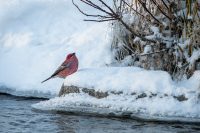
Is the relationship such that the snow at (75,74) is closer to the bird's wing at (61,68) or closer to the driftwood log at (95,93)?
the driftwood log at (95,93)

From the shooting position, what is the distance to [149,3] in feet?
28.3

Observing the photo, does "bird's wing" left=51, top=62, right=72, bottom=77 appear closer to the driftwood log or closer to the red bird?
the red bird

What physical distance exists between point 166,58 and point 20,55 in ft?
9.78

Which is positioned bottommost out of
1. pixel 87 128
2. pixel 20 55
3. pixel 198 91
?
pixel 87 128

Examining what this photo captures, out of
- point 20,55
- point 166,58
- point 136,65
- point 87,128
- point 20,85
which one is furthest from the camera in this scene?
point 20,55

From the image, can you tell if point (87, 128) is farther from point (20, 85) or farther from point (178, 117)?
point (20, 85)

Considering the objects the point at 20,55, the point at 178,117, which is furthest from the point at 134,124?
the point at 20,55

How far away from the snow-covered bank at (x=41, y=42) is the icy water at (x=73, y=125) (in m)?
1.40

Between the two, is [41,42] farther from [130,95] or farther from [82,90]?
[130,95]

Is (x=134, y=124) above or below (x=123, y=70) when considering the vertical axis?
below

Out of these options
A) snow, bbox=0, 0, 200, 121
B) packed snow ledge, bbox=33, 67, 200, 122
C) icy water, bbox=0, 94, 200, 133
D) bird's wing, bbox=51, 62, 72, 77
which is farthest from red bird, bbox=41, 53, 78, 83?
icy water, bbox=0, 94, 200, 133

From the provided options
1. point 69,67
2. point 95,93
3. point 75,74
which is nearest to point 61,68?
point 69,67

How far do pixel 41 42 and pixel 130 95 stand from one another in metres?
3.23

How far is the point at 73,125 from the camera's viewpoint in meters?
7.25
